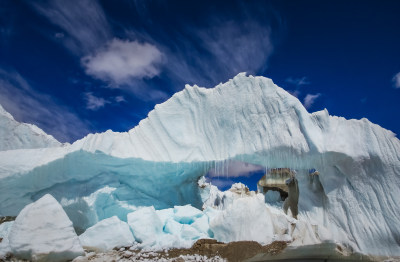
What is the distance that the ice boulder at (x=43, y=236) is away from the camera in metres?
4.67

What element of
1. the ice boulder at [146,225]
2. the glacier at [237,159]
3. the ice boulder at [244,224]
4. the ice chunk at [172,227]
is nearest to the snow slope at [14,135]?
the glacier at [237,159]

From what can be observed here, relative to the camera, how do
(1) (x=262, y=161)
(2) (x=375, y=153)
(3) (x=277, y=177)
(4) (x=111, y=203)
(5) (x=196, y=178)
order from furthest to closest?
(3) (x=277, y=177) → (5) (x=196, y=178) → (4) (x=111, y=203) → (1) (x=262, y=161) → (2) (x=375, y=153)

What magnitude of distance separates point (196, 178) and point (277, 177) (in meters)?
3.17

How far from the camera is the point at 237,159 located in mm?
7469

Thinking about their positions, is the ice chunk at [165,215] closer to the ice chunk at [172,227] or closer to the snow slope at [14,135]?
the ice chunk at [172,227]

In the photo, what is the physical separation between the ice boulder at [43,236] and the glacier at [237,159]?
2.27 metres

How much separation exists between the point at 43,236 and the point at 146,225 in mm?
2036

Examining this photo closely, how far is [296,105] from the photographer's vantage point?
22.8ft

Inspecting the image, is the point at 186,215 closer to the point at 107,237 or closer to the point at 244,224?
the point at 244,224

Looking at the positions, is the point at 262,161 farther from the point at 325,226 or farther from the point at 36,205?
the point at 36,205

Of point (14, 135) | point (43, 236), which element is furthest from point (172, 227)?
point (14, 135)

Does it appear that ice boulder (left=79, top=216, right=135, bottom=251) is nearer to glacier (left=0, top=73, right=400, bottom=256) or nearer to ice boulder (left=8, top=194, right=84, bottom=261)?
ice boulder (left=8, top=194, right=84, bottom=261)

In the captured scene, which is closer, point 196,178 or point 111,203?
point 111,203

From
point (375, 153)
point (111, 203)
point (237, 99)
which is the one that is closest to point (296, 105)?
point (237, 99)
